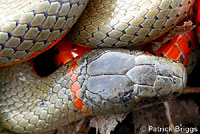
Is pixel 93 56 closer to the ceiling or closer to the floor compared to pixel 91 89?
closer to the ceiling

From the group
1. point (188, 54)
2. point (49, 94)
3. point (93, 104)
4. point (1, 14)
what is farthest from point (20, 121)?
point (188, 54)

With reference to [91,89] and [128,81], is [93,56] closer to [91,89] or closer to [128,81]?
[91,89]

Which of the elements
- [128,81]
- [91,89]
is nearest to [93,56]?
[91,89]

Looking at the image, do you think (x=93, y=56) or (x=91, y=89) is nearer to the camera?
(x=91, y=89)

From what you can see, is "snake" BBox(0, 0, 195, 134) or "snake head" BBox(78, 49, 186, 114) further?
"snake head" BBox(78, 49, 186, 114)

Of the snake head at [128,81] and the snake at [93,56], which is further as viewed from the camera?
the snake head at [128,81]
